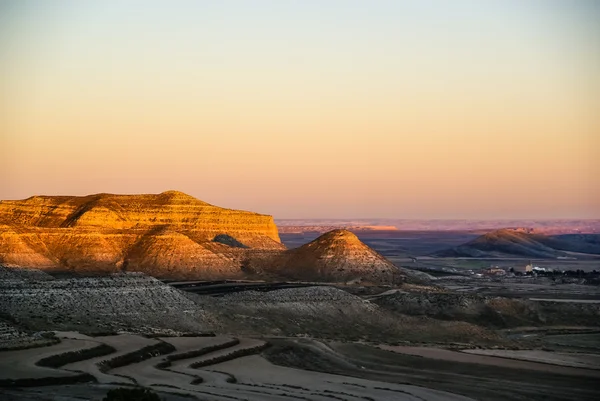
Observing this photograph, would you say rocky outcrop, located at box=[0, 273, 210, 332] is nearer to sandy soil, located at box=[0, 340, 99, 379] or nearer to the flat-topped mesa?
sandy soil, located at box=[0, 340, 99, 379]

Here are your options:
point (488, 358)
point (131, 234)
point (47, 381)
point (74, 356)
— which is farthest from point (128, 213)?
point (47, 381)

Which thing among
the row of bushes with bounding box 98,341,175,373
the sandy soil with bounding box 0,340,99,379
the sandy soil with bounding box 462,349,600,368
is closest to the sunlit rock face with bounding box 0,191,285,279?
the row of bushes with bounding box 98,341,175,373

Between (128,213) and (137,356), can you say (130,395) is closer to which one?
(137,356)

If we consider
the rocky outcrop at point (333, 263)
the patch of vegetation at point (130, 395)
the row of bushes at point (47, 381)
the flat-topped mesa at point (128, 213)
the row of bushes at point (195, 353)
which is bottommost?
the row of bushes at point (195, 353)

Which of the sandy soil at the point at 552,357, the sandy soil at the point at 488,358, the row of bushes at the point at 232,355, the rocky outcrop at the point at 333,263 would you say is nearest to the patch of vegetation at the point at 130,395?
the row of bushes at the point at 232,355

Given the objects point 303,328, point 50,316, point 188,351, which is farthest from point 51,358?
point 303,328

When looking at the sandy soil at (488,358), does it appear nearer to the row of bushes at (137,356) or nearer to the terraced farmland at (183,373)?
the terraced farmland at (183,373)
